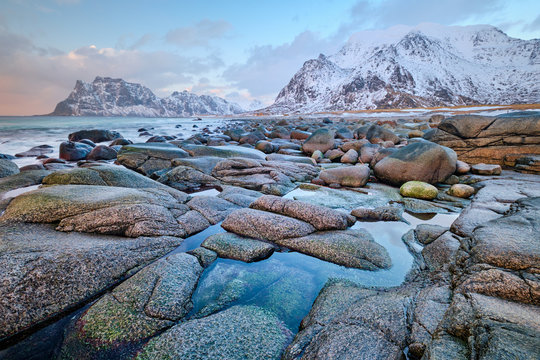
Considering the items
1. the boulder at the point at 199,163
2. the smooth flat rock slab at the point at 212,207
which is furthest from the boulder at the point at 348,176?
the boulder at the point at 199,163

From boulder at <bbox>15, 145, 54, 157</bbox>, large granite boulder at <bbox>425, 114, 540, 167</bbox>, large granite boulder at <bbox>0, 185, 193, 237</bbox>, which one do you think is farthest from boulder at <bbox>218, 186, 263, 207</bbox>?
boulder at <bbox>15, 145, 54, 157</bbox>

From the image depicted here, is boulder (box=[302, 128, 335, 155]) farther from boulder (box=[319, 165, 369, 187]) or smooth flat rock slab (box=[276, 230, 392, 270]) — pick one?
smooth flat rock slab (box=[276, 230, 392, 270])

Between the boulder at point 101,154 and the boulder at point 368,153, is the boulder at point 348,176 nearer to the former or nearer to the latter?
the boulder at point 368,153

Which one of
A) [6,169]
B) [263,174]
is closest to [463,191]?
[263,174]

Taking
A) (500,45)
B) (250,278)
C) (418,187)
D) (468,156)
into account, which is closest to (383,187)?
(418,187)

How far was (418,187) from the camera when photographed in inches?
262

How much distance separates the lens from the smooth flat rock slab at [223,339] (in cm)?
209

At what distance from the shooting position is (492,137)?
9438mm

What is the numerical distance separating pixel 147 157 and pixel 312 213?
7.80 m

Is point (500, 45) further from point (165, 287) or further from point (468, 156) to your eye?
point (165, 287)

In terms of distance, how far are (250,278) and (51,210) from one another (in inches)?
141

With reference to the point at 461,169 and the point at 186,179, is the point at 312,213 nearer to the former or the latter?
the point at 186,179

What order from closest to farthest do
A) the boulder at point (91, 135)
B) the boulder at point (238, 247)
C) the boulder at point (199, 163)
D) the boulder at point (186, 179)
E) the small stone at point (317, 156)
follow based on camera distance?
the boulder at point (238, 247) → the boulder at point (186, 179) → the boulder at point (199, 163) → the small stone at point (317, 156) → the boulder at point (91, 135)

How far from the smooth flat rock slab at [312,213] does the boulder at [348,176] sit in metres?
3.19
